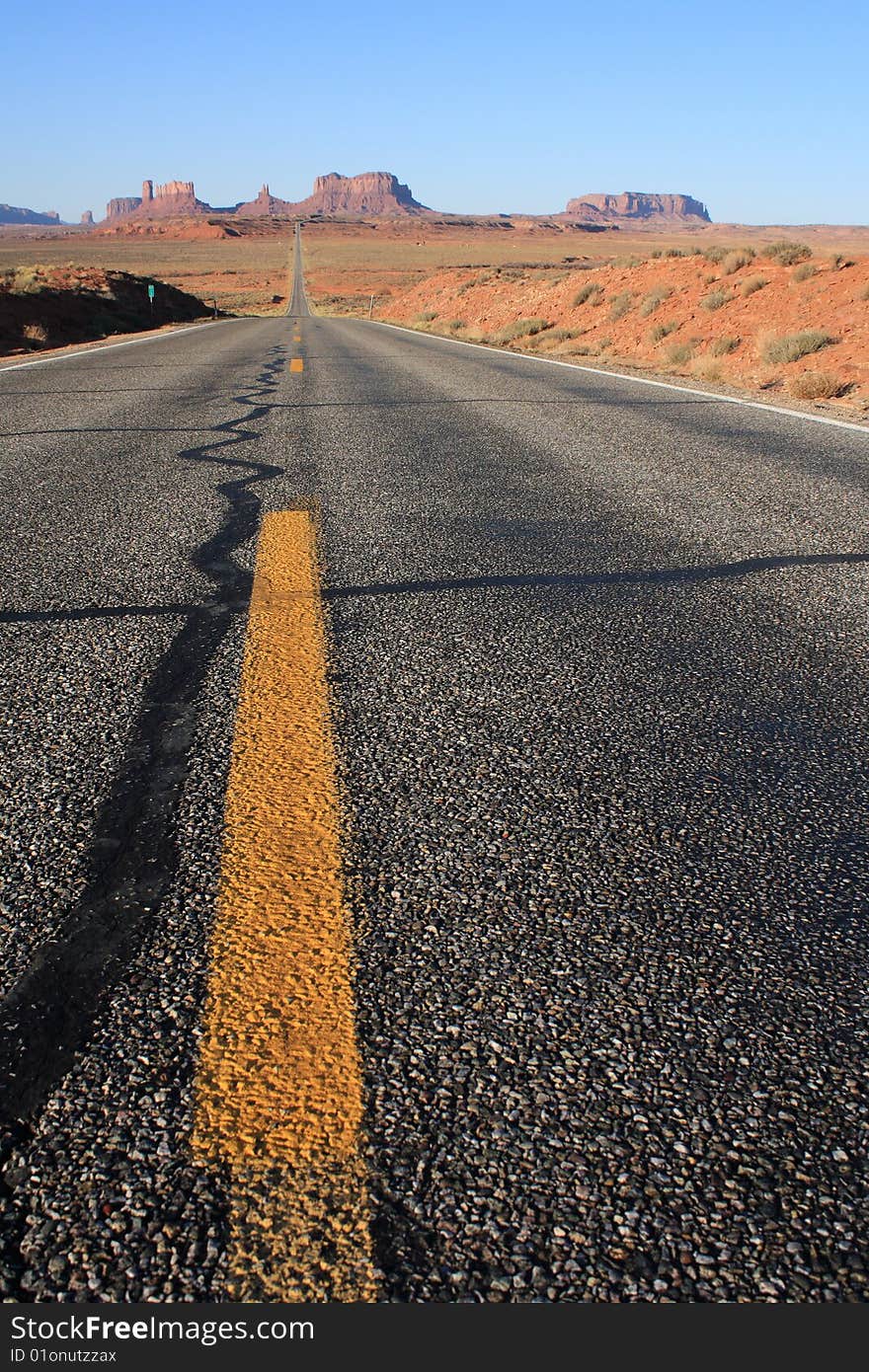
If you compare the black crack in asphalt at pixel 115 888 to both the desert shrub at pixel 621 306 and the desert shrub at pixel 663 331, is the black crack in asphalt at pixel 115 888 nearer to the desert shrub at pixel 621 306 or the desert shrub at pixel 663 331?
the desert shrub at pixel 663 331

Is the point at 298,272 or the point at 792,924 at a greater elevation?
the point at 298,272

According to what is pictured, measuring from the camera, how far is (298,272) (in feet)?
298

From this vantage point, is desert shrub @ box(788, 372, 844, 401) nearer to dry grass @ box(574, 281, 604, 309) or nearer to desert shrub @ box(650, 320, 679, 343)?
desert shrub @ box(650, 320, 679, 343)

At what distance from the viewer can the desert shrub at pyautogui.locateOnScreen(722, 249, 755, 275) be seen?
20391 millimetres

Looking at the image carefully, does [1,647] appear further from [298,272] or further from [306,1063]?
[298,272]

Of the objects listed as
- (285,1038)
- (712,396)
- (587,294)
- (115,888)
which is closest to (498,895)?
(285,1038)

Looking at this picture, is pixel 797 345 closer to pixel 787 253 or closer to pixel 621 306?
pixel 787 253

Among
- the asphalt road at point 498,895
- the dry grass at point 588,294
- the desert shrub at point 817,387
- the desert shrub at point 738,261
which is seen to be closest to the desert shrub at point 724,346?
the desert shrub at point 817,387

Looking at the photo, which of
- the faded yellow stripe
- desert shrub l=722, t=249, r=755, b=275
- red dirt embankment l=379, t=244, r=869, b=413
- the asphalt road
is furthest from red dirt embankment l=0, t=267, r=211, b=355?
the faded yellow stripe

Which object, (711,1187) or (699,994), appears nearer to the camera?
(711,1187)

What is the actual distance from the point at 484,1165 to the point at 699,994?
451mm

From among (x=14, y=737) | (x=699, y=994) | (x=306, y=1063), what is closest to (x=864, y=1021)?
(x=699, y=994)

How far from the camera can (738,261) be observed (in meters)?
20.5

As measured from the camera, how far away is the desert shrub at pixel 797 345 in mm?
13796
